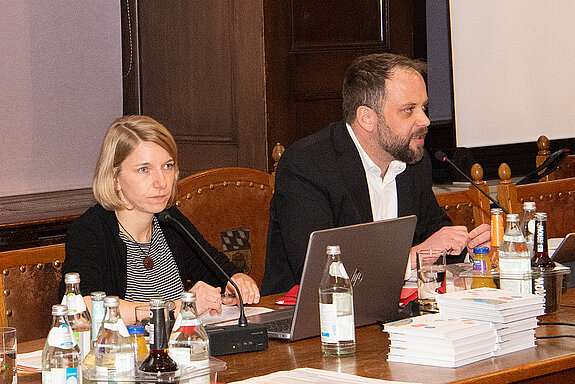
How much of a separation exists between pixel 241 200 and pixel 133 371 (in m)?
1.56

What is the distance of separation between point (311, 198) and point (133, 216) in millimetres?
511

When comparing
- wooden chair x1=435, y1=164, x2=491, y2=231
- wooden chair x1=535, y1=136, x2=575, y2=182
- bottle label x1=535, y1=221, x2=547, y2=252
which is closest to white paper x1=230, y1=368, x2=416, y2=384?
bottle label x1=535, y1=221, x2=547, y2=252

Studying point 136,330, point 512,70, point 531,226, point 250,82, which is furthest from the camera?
point 512,70

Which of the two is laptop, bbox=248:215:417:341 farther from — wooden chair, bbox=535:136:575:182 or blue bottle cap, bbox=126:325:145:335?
wooden chair, bbox=535:136:575:182

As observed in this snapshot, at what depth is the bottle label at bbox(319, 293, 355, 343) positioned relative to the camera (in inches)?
63.8

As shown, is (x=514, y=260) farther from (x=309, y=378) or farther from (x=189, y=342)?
(x=189, y=342)

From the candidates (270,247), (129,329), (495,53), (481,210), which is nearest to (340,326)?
(129,329)

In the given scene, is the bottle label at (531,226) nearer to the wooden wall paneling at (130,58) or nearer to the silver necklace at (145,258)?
the silver necklace at (145,258)

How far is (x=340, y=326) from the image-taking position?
5.32 feet

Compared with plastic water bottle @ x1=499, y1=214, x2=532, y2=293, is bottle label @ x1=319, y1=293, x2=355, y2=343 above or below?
below

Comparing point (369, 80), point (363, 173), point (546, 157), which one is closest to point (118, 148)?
Answer: point (363, 173)

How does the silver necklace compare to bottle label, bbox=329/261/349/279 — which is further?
the silver necklace

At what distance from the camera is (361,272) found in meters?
1.76

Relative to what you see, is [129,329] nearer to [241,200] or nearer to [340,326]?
[340,326]
